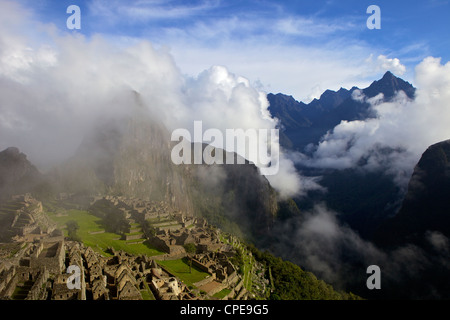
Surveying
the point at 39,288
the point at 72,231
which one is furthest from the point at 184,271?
the point at 72,231

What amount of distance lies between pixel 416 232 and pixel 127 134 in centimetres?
12550

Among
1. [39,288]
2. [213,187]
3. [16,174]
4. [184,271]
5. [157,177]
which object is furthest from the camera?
[213,187]

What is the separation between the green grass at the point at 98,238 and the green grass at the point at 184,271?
148 inches

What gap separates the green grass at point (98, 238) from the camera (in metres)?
41.1

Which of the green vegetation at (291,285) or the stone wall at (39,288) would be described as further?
the green vegetation at (291,285)

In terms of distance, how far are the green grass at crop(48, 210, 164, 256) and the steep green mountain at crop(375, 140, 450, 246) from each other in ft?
331

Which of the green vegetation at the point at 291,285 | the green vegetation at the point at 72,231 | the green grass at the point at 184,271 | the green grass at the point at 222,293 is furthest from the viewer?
the green vegetation at the point at 291,285

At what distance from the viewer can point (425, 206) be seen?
112m

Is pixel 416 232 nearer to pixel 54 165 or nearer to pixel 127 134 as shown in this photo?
pixel 127 134

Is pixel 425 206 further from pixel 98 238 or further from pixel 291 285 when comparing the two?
pixel 98 238

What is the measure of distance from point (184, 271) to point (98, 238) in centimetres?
1691

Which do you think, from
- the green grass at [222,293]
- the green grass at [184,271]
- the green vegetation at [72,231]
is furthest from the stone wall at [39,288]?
the green vegetation at [72,231]

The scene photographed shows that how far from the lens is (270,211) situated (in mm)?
154750

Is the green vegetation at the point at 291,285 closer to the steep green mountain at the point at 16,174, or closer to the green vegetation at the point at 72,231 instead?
the green vegetation at the point at 72,231
